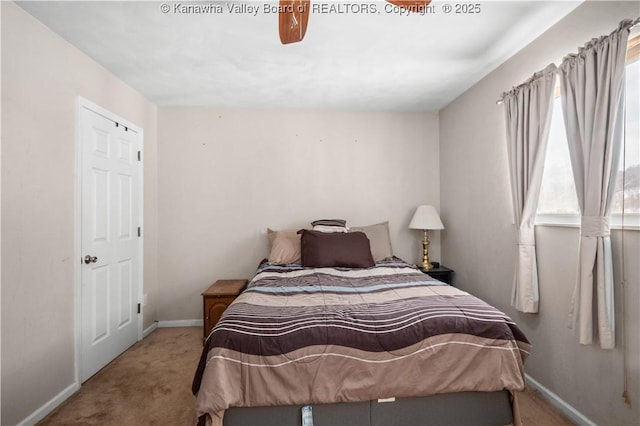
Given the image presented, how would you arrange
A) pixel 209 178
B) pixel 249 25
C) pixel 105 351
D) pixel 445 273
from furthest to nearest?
1. pixel 209 178
2. pixel 445 273
3. pixel 105 351
4. pixel 249 25

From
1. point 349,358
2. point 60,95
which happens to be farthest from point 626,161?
point 60,95

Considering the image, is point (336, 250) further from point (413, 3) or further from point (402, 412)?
point (413, 3)

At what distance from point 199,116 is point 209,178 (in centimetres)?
74

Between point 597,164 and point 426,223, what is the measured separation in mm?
1854

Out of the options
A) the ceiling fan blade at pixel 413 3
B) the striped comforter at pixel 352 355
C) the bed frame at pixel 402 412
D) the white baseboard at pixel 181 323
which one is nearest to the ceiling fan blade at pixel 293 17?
the ceiling fan blade at pixel 413 3

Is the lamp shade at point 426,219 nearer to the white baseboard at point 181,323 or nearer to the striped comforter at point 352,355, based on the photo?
the striped comforter at point 352,355

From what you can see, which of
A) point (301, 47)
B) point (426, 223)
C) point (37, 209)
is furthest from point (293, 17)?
point (426, 223)

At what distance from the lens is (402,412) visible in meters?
1.65

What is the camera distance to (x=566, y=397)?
Answer: 6.58ft

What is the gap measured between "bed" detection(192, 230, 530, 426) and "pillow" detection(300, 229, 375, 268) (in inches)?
45.8

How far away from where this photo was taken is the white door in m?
2.45

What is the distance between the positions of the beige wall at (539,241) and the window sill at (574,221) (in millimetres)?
41

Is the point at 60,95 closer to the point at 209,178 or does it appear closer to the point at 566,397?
the point at 209,178

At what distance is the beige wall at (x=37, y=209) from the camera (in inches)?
71.9
